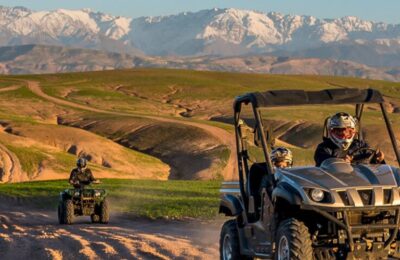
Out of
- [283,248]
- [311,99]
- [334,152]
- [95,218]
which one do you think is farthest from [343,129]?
[95,218]

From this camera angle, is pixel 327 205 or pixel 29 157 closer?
pixel 327 205

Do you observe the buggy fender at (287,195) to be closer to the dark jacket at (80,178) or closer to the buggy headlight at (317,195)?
the buggy headlight at (317,195)

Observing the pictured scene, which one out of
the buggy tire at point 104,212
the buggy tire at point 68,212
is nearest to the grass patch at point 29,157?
the buggy tire at point 104,212

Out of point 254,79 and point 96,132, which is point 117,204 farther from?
point 254,79

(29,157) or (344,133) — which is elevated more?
(344,133)

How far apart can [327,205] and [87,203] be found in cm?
1755

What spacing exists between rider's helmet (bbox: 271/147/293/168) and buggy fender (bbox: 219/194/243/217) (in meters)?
0.88

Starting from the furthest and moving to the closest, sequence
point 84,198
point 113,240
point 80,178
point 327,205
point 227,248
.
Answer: point 80,178, point 84,198, point 113,240, point 227,248, point 327,205

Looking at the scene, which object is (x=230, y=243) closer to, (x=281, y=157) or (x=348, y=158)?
A: (x=281, y=157)

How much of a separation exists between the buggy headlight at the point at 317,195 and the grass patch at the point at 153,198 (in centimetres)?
→ 1648

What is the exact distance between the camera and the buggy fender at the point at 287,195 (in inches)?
400

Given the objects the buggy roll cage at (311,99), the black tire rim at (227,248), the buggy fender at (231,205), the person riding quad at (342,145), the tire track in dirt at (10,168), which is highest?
the buggy roll cage at (311,99)

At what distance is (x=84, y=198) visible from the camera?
1056 inches

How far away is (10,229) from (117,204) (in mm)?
8327
